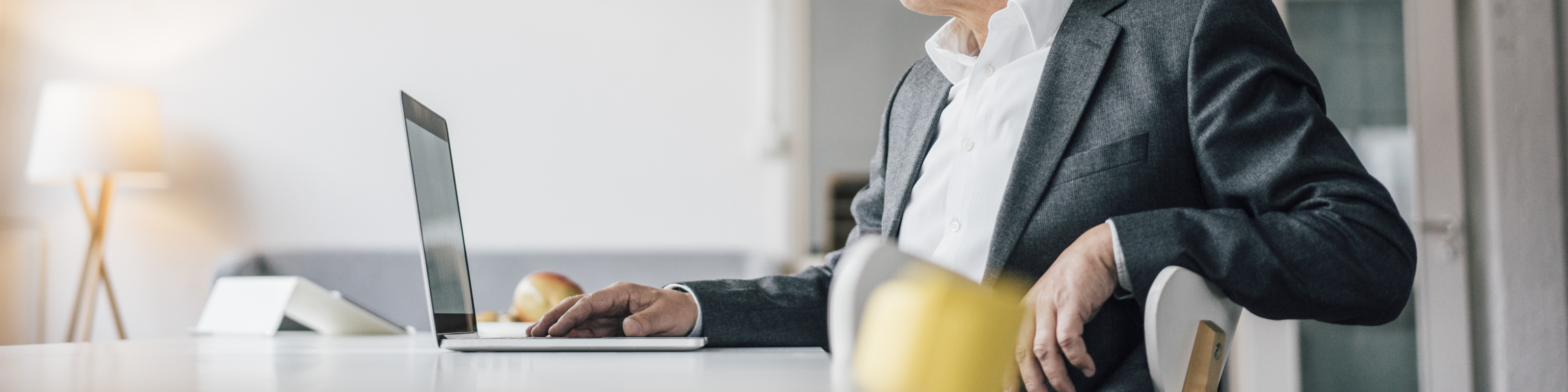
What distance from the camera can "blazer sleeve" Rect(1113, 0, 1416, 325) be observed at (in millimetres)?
714

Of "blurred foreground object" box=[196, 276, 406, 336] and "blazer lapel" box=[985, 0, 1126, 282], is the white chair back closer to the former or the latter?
"blazer lapel" box=[985, 0, 1126, 282]

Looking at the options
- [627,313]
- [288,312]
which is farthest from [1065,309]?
[288,312]

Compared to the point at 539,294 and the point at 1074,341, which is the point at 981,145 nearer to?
the point at 1074,341

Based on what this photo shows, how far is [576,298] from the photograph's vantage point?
0.85m

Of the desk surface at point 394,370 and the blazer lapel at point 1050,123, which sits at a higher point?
the blazer lapel at point 1050,123

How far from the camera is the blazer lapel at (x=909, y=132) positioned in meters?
1.08

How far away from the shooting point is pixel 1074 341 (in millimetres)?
668

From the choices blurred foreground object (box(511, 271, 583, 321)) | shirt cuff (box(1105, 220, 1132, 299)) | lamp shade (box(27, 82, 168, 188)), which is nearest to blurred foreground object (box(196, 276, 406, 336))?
blurred foreground object (box(511, 271, 583, 321))

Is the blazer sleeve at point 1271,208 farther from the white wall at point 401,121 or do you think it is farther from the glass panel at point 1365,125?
the white wall at point 401,121

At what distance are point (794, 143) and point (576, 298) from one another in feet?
7.82

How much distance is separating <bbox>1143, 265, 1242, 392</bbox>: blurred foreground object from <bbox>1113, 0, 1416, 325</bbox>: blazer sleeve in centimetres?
3

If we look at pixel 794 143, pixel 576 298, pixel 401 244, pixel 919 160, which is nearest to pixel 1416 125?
pixel 794 143

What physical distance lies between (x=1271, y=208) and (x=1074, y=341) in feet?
0.81

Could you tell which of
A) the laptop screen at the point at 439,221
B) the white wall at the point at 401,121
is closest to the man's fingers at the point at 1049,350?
the laptop screen at the point at 439,221
